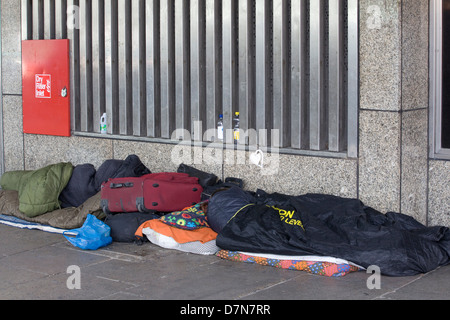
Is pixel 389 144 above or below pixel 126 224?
above

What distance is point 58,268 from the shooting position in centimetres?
563

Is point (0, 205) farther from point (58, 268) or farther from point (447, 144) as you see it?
point (447, 144)

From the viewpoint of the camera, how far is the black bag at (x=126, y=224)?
6.33 m

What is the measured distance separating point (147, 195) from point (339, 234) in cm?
188

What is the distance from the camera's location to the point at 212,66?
7039mm

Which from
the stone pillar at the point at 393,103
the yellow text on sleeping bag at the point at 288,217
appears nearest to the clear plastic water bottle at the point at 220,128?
the yellow text on sleeping bag at the point at 288,217

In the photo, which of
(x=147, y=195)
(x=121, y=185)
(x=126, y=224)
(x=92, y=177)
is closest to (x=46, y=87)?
(x=92, y=177)

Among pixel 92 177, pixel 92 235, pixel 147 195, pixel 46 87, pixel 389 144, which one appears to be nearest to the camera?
pixel 389 144

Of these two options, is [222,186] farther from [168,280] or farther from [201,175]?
[168,280]

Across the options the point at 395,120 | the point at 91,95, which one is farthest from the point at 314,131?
the point at 91,95

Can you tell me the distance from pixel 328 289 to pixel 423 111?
2.07 m

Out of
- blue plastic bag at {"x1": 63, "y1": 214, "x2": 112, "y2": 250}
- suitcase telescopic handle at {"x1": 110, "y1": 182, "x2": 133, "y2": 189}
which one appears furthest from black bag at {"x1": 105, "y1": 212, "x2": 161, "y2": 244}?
suitcase telescopic handle at {"x1": 110, "y1": 182, "x2": 133, "y2": 189}

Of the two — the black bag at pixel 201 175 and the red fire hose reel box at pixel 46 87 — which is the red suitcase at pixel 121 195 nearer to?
the black bag at pixel 201 175

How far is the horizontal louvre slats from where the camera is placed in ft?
20.6
